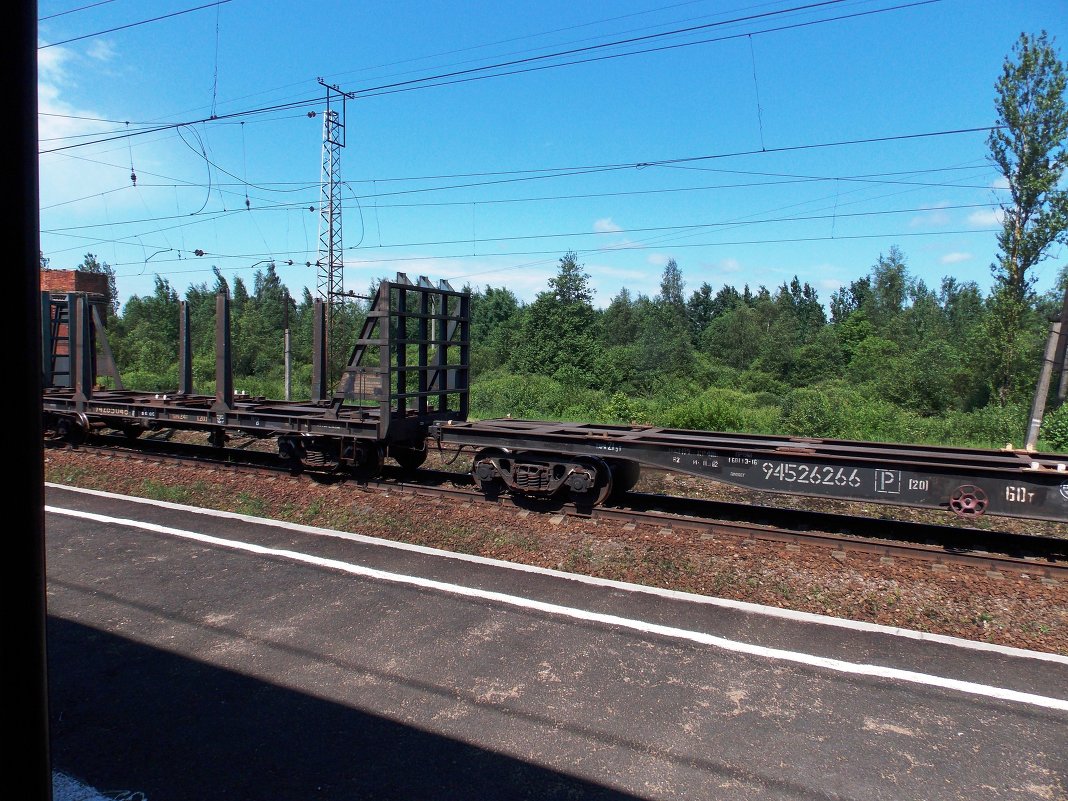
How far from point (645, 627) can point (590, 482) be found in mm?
3122

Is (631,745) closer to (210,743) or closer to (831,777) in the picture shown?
(831,777)

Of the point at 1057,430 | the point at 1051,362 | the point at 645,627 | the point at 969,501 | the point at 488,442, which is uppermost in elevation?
the point at 1051,362

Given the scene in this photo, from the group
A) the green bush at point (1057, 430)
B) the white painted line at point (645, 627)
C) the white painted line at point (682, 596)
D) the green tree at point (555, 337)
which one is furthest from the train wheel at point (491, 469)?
the green tree at point (555, 337)

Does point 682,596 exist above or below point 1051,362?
below

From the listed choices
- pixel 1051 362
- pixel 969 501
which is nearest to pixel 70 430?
pixel 969 501

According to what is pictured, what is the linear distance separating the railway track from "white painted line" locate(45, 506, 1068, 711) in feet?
8.82

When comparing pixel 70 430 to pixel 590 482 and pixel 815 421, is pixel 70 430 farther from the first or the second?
pixel 815 421

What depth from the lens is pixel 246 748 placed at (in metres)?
3.67

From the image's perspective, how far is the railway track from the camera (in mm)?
6969

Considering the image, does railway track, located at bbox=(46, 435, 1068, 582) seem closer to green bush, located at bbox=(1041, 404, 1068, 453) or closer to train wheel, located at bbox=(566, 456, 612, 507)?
train wheel, located at bbox=(566, 456, 612, 507)

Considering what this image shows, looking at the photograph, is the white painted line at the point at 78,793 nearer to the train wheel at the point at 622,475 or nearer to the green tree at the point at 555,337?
the train wheel at the point at 622,475

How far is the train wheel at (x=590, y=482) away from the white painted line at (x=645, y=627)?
8.83 feet

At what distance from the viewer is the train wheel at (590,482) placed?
8.32 meters

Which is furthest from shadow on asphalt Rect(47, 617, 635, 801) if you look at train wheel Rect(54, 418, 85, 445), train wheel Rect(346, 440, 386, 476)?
train wheel Rect(54, 418, 85, 445)
